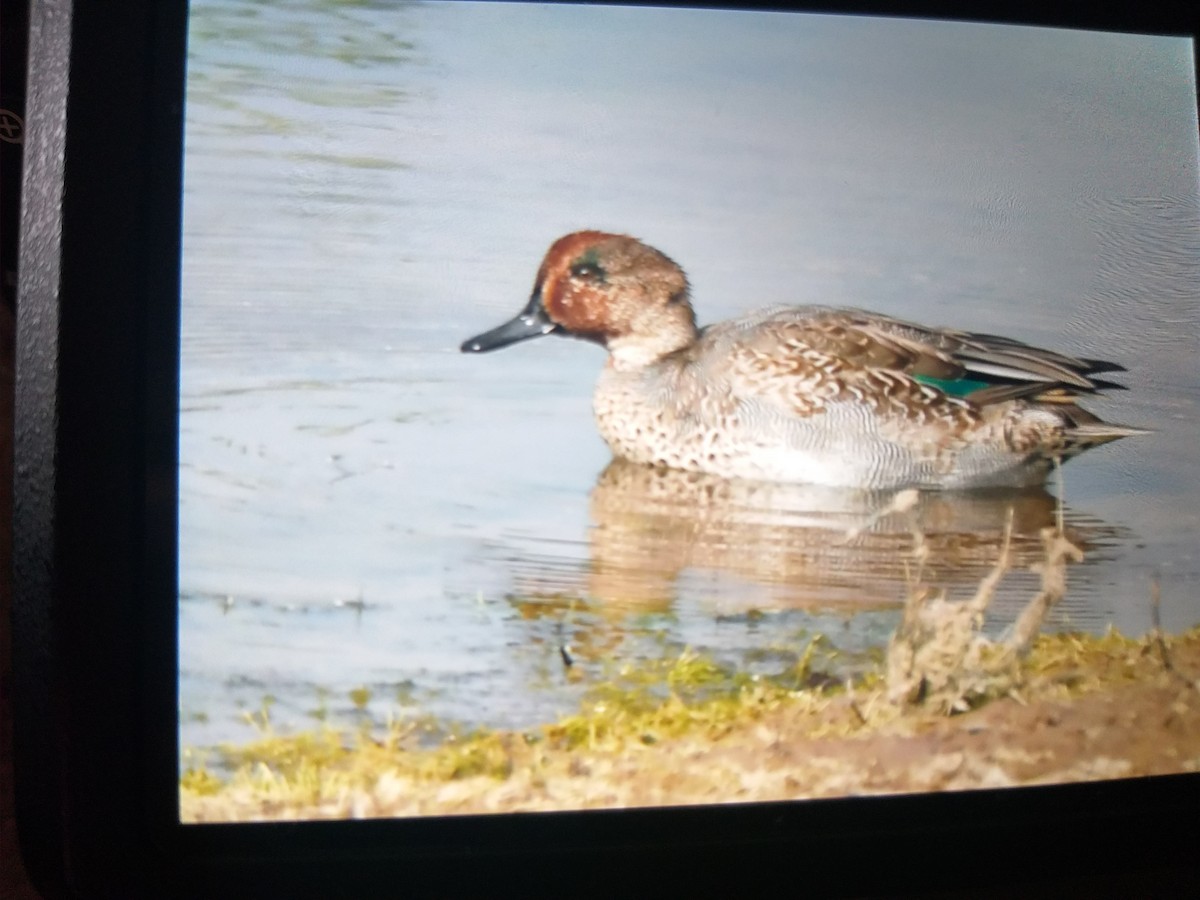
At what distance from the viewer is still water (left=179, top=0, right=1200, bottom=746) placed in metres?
0.65

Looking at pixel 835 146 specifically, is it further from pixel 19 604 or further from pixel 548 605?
pixel 19 604

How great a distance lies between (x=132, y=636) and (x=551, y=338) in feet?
1.26

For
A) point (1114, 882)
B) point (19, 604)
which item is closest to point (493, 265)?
point (19, 604)

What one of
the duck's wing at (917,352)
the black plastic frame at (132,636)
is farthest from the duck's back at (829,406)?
the black plastic frame at (132,636)

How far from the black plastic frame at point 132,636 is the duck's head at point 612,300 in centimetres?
28

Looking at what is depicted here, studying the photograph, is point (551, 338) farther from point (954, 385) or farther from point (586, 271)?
point (954, 385)

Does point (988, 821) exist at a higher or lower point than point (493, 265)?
lower

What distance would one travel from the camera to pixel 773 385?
2.26 ft

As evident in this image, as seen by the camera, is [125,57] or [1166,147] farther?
[1166,147]

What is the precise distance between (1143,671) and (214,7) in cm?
92

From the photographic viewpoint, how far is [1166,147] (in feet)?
2.48

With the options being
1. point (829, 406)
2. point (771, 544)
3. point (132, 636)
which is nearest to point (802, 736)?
point (771, 544)

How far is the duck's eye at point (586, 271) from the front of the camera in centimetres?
68

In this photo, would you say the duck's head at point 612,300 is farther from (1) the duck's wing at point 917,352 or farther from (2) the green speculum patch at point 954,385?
(2) the green speculum patch at point 954,385
